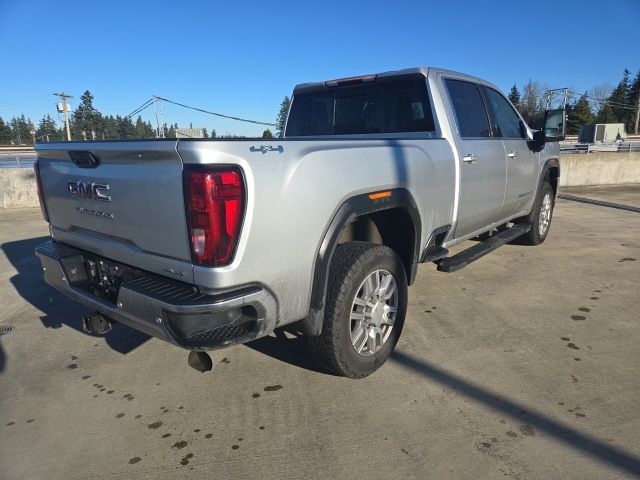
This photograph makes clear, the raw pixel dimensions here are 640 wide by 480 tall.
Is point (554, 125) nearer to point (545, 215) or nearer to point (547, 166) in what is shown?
point (547, 166)

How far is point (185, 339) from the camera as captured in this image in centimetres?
205

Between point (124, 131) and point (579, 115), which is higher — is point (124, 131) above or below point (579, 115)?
below

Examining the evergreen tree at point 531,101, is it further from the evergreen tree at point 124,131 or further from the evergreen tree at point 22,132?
the evergreen tree at point 22,132

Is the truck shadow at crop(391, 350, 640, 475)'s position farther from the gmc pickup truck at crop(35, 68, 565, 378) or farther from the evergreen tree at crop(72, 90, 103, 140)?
the evergreen tree at crop(72, 90, 103, 140)

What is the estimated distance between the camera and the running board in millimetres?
3676

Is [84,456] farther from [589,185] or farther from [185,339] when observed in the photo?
[589,185]

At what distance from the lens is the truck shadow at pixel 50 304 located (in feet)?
11.7

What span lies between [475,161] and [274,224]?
7.94 feet

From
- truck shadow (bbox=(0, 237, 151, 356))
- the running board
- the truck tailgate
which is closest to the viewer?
the truck tailgate

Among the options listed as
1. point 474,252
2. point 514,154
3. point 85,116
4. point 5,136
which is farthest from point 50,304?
point 5,136

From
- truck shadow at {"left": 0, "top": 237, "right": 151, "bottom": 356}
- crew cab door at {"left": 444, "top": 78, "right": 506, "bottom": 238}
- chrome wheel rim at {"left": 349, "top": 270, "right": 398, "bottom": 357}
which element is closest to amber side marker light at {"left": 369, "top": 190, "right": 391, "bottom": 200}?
chrome wheel rim at {"left": 349, "top": 270, "right": 398, "bottom": 357}

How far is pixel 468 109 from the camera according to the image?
4.09 metres

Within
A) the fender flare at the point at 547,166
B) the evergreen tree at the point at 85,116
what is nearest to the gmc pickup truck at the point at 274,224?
the fender flare at the point at 547,166

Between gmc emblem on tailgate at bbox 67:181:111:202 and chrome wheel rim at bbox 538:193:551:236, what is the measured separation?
5.45 meters
